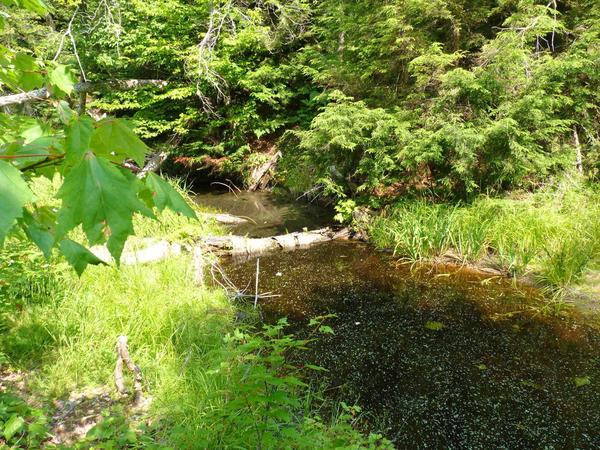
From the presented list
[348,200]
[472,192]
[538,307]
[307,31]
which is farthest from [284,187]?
[538,307]

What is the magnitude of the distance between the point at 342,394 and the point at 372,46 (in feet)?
22.8

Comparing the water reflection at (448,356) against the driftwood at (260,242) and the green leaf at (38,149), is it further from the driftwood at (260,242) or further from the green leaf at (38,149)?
the green leaf at (38,149)

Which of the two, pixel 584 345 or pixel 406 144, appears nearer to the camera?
pixel 584 345

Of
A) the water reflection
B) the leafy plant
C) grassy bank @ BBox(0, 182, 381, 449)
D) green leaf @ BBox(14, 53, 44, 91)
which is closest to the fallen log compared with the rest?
the water reflection

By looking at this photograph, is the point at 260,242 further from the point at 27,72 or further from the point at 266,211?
the point at 27,72

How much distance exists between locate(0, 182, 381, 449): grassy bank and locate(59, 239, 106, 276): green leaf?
1307 millimetres

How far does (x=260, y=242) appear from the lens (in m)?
7.36

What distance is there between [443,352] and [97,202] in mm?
4283

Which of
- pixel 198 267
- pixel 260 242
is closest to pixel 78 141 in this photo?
pixel 198 267

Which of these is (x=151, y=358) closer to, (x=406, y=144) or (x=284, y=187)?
(x=406, y=144)

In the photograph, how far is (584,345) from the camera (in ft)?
14.2

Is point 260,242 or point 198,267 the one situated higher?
point 198,267

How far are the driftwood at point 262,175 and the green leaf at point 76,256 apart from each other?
11192mm

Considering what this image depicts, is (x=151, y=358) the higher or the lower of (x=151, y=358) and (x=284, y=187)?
the higher
